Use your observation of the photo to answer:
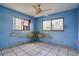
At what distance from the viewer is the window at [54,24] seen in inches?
103

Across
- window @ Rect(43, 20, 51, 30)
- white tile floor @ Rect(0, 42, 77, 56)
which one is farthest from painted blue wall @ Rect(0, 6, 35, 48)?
window @ Rect(43, 20, 51, 30)

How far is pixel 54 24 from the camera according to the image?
2.80 m

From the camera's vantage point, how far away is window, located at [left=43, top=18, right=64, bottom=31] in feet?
8.57

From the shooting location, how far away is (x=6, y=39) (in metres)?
1.99

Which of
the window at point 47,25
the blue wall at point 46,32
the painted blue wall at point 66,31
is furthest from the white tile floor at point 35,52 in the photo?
the window at point 47,25

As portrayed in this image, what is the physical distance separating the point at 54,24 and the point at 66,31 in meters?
0.58

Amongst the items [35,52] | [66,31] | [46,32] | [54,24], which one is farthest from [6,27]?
[66,31]

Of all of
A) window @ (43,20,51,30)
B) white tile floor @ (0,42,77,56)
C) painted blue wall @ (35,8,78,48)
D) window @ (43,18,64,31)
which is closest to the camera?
white tile floor @ (0,42,77,56)

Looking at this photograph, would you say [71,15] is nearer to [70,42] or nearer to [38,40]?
[70,42]

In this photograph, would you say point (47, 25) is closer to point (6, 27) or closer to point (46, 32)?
point (46, 32)

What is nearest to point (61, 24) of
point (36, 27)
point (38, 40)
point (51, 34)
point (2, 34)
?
point (51, 34)

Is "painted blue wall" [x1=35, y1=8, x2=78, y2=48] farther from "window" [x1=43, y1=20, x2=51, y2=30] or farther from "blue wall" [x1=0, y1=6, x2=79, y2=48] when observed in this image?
"window" [x1=43, y1=20, x2=51, y2=30]

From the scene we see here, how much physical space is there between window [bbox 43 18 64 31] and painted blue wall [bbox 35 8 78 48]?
147 mm

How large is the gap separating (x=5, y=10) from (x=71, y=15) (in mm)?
2201
